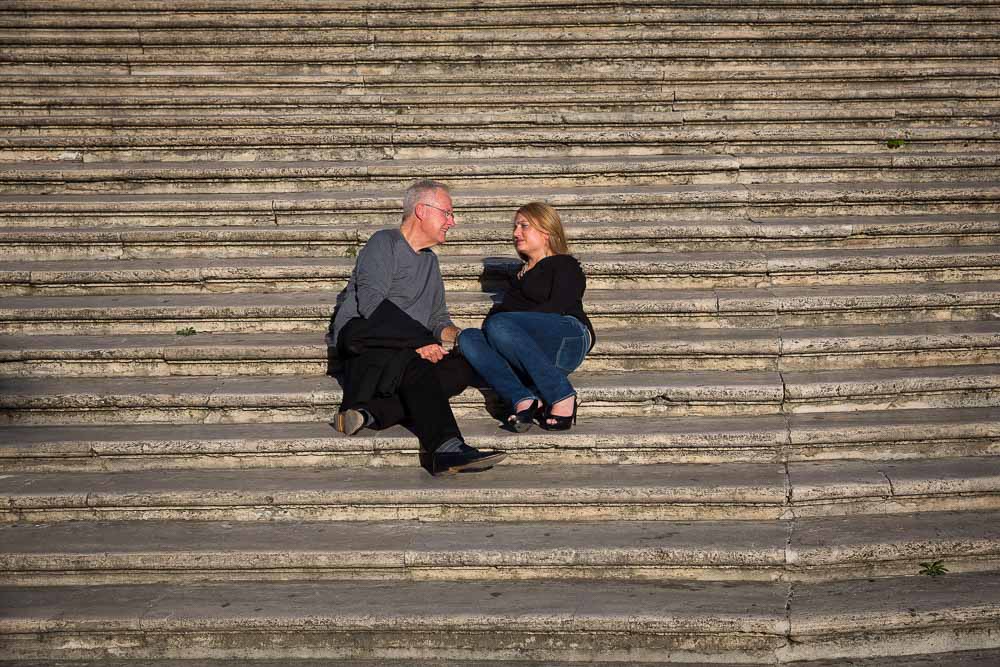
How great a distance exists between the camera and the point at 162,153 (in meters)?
7.23

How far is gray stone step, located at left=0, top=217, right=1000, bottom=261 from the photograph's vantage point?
6371mm

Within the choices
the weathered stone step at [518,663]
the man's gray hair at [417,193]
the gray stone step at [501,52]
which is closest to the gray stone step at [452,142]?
the gray stone step at [501,52]

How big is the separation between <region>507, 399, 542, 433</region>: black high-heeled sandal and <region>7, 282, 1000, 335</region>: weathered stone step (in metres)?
1.07

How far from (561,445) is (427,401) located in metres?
0.73

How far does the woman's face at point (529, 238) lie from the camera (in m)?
5.28

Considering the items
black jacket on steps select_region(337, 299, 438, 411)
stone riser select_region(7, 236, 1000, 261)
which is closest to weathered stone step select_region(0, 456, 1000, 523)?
black jacket on steps select_region(337, 299, 438, 411)

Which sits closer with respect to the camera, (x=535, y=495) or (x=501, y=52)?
(x=535, y=495)

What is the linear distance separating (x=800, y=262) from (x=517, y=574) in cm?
298

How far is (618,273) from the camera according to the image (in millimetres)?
6148

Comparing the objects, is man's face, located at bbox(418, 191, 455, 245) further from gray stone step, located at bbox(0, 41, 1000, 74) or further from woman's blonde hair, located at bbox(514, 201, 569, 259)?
gray stone step, located at bbox(0, 41, 1000, 74)

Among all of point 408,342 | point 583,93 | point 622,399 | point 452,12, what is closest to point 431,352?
point 408,342

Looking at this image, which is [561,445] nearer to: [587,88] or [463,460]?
[463,460]

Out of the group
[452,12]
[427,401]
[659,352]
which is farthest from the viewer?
[452,12]

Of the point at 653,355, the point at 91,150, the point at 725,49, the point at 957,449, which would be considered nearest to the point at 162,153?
the point at 91,150
